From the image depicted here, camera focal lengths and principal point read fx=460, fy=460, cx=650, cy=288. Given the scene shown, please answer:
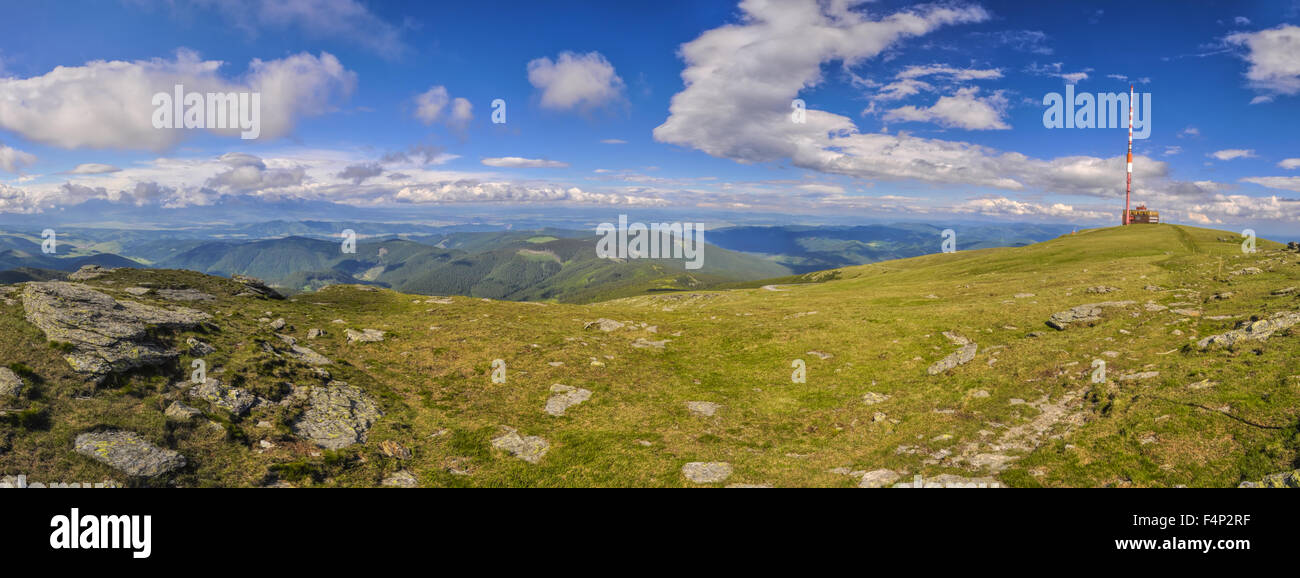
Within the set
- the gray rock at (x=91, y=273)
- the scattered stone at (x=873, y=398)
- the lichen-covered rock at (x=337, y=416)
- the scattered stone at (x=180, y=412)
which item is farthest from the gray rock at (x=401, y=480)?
the gray rock at (x=91, y=273)

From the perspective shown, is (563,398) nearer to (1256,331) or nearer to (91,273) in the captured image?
(1256,331)

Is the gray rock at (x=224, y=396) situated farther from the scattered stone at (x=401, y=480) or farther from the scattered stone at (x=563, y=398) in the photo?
the scattered stone at (x=563, y=398)

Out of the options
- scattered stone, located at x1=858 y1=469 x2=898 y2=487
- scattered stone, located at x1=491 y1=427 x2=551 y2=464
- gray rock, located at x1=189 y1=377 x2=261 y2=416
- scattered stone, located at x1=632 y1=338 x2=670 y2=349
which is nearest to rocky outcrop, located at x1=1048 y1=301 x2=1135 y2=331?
scattered stone, located at x1=858 y1=469 x2=898 y2=487

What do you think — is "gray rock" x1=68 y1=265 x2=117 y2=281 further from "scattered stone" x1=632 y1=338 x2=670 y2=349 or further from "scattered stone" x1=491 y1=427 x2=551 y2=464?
"scattered stone" x1=632 y1=338 x2=670 y2=349

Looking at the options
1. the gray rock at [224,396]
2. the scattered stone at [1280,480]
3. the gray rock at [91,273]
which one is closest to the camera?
the scattered stone at [1280,480]

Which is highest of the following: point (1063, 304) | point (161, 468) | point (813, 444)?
point (1063, 304)
